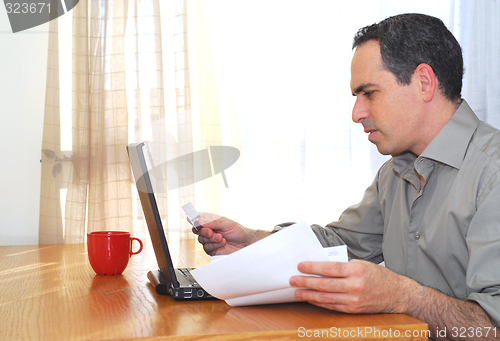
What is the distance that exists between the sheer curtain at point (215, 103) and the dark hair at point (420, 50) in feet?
2.96

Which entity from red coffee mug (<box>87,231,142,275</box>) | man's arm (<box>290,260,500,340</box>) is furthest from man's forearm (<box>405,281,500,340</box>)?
red coffee mug (<box>87,231,142,275</box>)

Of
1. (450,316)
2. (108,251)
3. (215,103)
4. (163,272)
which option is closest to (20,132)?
(215,103)

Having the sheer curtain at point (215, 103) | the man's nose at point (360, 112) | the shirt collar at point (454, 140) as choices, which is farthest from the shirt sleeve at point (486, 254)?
the sheer curtain at point (215, 103)

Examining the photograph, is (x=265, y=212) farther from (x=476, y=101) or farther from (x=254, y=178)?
(x=476, y=101)

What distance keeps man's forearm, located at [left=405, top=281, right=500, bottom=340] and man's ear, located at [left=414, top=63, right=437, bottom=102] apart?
493mm

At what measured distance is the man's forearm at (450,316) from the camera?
2.23ft

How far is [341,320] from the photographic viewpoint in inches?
23.7

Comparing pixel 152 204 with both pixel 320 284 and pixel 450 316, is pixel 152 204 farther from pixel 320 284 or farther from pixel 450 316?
pixel 450 316

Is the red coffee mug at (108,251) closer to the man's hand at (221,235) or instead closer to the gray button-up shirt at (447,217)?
the man's hand at (221,235)

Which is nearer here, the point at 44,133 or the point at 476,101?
the point at 44,133

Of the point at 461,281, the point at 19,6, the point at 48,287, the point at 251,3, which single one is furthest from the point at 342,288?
the point at 19,6

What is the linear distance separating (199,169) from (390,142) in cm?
60

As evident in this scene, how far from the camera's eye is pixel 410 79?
1.03 meters

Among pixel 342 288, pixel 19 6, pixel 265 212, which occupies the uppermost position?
pixel 19 6
